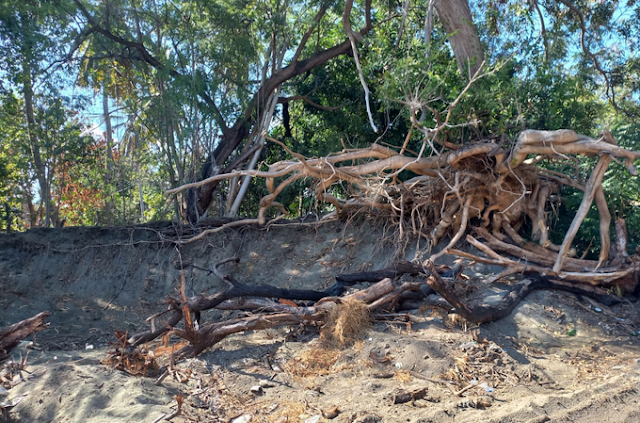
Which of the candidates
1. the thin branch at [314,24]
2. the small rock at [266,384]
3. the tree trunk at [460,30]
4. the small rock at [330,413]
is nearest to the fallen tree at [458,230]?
the small rock at [266,384]

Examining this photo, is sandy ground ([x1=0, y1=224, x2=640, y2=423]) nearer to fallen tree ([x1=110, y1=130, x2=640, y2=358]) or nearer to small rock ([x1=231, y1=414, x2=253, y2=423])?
small rock ([x1=231, y1=414, x2=253, y2=423])

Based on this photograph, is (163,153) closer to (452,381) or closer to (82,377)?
(82,377)

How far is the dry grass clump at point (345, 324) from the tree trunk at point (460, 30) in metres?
4.29

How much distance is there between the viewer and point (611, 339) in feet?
19.5

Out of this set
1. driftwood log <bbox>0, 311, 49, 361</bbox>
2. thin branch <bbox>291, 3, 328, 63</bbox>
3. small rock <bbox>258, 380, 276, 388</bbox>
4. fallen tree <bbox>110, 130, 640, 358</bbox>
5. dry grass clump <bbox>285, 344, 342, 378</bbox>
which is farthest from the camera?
thin branch <bbox>291, 3, 328, 63</bbox>

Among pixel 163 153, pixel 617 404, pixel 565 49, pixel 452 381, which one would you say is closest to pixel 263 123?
pixel 163 153

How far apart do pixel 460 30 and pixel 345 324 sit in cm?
511

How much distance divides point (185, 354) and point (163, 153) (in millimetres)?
6436

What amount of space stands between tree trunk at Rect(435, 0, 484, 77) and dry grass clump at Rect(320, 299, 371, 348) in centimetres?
429

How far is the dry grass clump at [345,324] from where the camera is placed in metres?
5.61

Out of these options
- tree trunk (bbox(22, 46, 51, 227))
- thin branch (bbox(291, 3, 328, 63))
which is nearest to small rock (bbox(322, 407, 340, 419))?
thin branch (bbox(291, 3, 328, 63))

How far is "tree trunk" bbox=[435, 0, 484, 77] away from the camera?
834 centimetres

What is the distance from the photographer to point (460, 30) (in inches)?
330

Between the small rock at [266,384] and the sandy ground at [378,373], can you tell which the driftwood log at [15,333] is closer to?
the sandy ground at [378,373]
